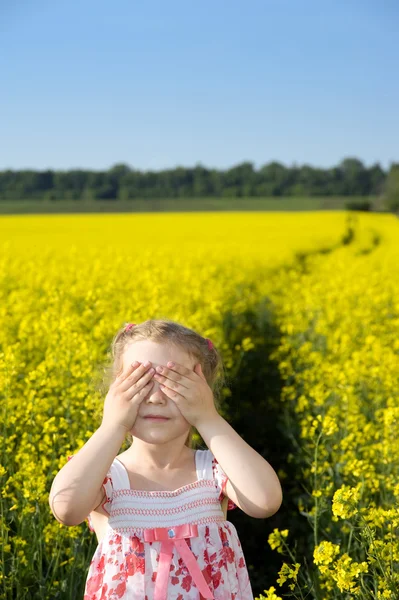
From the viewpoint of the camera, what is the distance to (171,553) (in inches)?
82.0

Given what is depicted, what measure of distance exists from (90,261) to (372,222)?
95.7 ft

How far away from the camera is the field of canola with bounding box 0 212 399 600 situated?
2.91 meters

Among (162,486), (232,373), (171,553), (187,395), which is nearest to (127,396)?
(187,395)

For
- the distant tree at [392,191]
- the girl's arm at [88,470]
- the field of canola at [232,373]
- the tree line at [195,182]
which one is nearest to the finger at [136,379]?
the girl's arm at [88,470]

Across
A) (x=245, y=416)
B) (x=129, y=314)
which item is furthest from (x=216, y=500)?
(x=245, y=416)

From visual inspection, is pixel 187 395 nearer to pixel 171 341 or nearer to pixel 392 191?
pixel 171 341

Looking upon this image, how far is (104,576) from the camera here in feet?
6.81

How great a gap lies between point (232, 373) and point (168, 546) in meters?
4.14

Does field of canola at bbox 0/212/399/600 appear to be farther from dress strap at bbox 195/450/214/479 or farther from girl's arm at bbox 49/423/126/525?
girl's arm at bbox 49/423/126/525

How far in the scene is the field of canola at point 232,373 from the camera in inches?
114

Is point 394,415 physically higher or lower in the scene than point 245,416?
higher

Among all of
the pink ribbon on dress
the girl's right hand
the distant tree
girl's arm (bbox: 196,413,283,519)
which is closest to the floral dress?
the pink ribbon on dress

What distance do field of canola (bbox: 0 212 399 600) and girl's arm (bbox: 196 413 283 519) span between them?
0.21 m

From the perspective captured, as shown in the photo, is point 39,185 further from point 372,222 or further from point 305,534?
point 305,534
